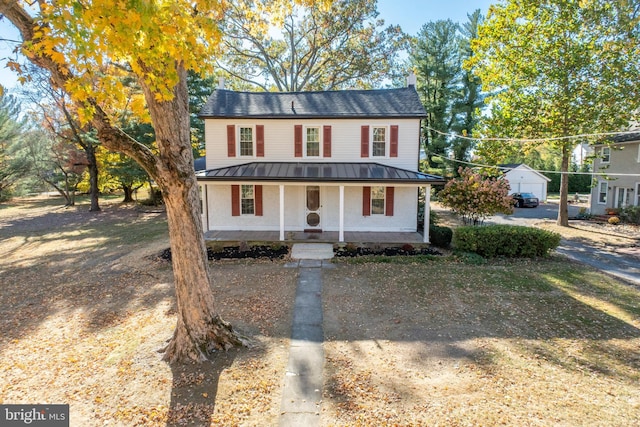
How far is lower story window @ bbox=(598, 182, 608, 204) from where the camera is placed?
21292 millimetres

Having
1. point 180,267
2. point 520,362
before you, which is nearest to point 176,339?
point 180,267

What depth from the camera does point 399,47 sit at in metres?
24.7

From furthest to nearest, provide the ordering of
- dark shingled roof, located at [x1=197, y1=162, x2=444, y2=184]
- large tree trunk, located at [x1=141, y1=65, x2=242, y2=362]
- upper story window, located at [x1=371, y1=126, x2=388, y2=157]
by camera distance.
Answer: upper story window, located at [x1=371, y1=126, x2=388, y2=157] → dark shingled roof, located at [x1=197, y1=162, x2=444, y2=184] → large tree trunk, located at [x1=141, y1=65, x2=242, y2=362]

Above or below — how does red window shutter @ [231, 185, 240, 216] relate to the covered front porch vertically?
above

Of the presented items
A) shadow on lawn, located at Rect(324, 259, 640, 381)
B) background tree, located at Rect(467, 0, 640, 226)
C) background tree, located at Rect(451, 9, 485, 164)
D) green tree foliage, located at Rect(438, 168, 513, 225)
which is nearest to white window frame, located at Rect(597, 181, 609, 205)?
background tree, located at Rect(467, 0, 640, 226)

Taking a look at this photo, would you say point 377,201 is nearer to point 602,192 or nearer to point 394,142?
point 394,142

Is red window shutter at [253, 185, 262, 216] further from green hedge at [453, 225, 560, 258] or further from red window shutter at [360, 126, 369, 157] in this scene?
green hedge at [453, 225, 560, 258]

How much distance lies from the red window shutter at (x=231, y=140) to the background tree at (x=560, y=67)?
12.7 metres

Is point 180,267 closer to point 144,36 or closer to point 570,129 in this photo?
point 144,36

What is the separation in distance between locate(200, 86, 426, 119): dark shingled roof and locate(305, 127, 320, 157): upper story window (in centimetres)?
72

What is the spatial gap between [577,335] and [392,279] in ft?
13.8

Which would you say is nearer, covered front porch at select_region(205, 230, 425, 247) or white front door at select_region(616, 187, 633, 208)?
covered front porch at select_region(205, 230, 425, 247)

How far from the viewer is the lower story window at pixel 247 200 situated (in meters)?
14.7

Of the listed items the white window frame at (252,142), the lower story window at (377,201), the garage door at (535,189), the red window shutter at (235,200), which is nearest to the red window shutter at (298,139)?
the white window frame at (252,142)
